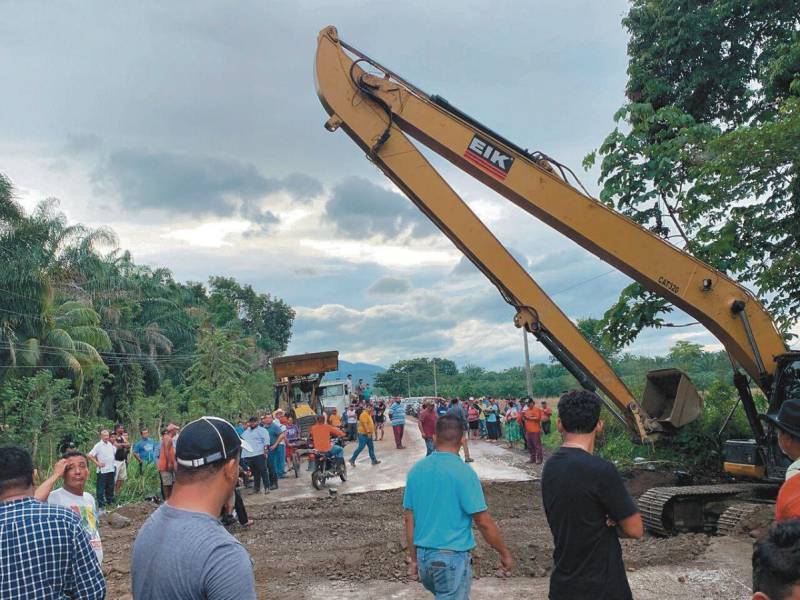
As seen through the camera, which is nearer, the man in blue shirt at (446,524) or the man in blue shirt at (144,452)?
the man in blue shirt at (446,524)

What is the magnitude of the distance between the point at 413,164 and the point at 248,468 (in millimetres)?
10382

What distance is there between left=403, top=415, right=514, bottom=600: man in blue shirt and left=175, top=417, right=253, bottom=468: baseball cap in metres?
2.08

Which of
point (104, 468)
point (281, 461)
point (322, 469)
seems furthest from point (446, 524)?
point (281, 461)

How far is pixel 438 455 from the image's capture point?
178 inches

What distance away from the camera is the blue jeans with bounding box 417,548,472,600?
426 centimetres

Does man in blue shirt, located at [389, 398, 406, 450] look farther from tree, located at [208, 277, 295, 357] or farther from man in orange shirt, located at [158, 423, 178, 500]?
tree, located at [208, 277, 295, 357]

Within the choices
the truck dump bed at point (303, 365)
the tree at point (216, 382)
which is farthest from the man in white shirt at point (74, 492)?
the tree at point (216, 382)

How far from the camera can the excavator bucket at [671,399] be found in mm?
9695

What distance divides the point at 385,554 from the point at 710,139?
343 inches

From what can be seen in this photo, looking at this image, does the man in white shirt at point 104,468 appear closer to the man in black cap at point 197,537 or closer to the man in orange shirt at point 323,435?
the man in orange shirt at point 323,435

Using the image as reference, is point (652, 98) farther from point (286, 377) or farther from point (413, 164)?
point (286, 377)

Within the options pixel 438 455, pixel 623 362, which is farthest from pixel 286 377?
pixel 623 362

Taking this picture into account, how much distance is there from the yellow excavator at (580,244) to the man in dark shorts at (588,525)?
6000mm

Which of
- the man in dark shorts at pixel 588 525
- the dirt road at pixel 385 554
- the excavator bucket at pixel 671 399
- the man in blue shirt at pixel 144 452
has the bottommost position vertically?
the dirt road at pixel 385 554
